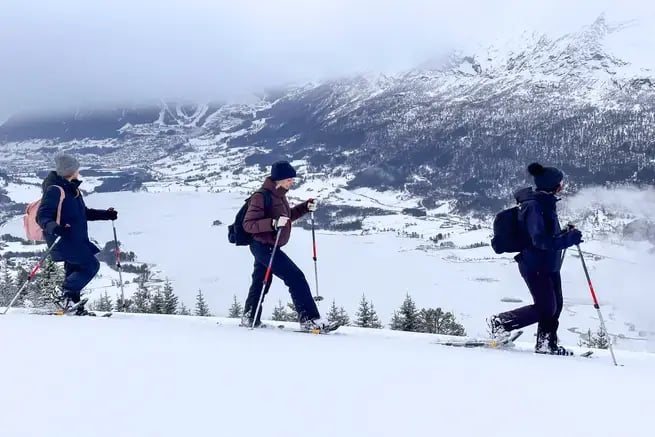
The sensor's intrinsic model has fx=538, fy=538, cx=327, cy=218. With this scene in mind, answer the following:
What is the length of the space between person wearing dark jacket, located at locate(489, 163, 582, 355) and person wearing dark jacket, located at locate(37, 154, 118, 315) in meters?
5.28

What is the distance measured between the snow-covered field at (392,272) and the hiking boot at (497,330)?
199 ft

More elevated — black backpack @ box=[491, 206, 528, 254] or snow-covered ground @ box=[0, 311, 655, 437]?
black backpack @ box=[491, 206, 528, 254]

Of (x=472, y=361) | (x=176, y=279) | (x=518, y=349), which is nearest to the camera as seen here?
(x=472, y=361)

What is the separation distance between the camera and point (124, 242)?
116625 mm

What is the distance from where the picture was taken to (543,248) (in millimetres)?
5457

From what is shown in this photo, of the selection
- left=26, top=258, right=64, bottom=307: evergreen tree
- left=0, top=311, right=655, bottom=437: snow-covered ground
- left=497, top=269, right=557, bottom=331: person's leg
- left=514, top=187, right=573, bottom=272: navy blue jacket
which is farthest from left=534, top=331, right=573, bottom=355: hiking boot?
left=26, top=258, right=64, bottom=307: evergreen tree

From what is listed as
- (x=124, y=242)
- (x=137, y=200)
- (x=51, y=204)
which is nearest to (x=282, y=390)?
(x=51, y=204)

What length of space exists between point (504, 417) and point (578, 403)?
70 centimetres

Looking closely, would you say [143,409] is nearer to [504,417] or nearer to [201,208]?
[504,417]

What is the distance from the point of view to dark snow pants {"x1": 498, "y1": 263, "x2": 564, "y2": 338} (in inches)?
227

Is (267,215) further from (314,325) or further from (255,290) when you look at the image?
(314,325)

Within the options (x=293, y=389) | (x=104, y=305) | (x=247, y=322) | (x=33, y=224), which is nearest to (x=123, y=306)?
(x=33, y=224)

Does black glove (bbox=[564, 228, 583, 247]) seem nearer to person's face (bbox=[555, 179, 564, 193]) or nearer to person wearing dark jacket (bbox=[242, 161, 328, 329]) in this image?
person's face (bbox=[555, 179, 564, 193])

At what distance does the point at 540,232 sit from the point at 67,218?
18.4ft
